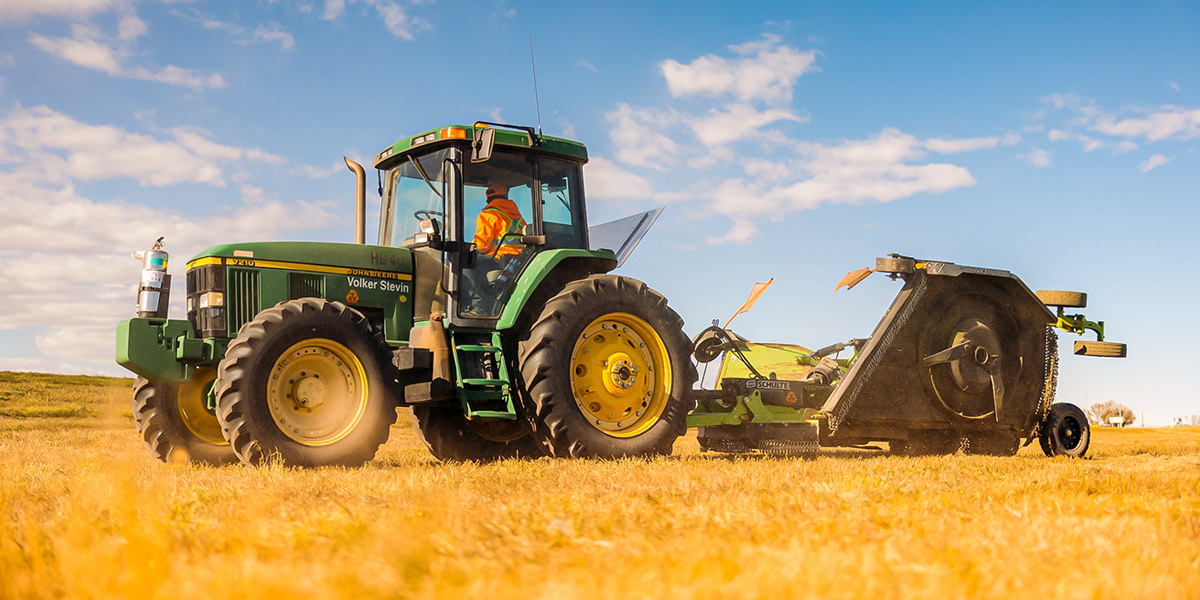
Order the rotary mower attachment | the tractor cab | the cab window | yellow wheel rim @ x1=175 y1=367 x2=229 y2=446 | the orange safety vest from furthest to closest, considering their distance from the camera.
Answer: the rotary mower attachment → the cab window → yellow wheel rim @ x1=175 y1=367 x2=229 y2=446 → the orange safety vest → the tractor cab

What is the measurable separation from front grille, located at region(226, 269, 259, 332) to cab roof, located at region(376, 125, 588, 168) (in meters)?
1.69

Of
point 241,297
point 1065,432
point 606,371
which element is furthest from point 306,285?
point 1065,432

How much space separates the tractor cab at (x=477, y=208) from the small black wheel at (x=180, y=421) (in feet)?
6.80

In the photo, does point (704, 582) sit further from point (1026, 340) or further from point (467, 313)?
point (1026, 340)

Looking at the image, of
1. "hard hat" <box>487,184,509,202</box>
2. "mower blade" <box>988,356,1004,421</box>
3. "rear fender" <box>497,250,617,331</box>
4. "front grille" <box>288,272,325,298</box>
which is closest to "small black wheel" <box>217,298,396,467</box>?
"front grille" <box>288,272,325,298</box>

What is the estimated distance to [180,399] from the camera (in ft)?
26.8

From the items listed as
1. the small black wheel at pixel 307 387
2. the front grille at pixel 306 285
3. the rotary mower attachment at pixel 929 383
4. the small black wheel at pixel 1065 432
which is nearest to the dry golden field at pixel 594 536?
the small black wheel at pixel 307 387

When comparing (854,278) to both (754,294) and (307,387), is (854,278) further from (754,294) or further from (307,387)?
(307,387)

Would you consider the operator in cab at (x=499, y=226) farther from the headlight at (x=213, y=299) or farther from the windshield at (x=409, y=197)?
the headlight at (x=213, y=299)

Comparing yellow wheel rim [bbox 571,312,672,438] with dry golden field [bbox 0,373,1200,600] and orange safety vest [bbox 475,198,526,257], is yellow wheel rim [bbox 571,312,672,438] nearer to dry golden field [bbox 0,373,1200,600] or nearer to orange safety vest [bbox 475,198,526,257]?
orange safety vest [bbox 475,198,526,257]

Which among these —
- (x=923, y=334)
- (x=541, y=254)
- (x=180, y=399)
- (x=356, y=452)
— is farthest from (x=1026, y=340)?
(x=180, y=399)

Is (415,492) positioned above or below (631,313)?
below

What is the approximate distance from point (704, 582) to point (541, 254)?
580 centimetres

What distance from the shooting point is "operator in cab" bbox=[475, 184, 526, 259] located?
8.01 meters
